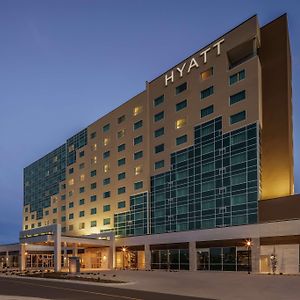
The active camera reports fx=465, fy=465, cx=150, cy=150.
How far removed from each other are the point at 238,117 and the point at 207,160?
9.21m

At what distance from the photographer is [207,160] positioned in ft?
249

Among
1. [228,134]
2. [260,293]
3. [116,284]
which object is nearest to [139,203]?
[228,134]

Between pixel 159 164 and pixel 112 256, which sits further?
pixel 112 256

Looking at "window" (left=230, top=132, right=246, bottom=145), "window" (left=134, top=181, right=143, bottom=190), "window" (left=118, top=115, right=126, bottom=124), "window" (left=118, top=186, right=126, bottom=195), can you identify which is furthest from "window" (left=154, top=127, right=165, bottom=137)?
"window" (left=230, top=132, right=246, bottom=145)

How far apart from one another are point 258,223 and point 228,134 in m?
15.1

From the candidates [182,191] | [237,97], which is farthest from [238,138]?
[182,191]

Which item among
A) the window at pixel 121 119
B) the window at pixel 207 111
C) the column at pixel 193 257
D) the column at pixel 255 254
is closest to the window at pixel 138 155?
the window at pixel 121 119

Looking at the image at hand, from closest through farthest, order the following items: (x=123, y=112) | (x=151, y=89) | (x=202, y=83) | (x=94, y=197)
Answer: (x=202, y=83) < (x=151, y=89) < (x=123, y=112) < (x=94, y=197)

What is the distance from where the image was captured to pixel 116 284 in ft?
129

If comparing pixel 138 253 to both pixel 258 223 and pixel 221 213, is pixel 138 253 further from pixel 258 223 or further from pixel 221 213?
pixel 258 223

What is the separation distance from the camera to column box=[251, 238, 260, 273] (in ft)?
206

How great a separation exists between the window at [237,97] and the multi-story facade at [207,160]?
155 millimetres

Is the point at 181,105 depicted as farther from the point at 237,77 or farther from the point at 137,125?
the point at 137,125

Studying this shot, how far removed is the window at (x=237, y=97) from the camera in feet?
233
